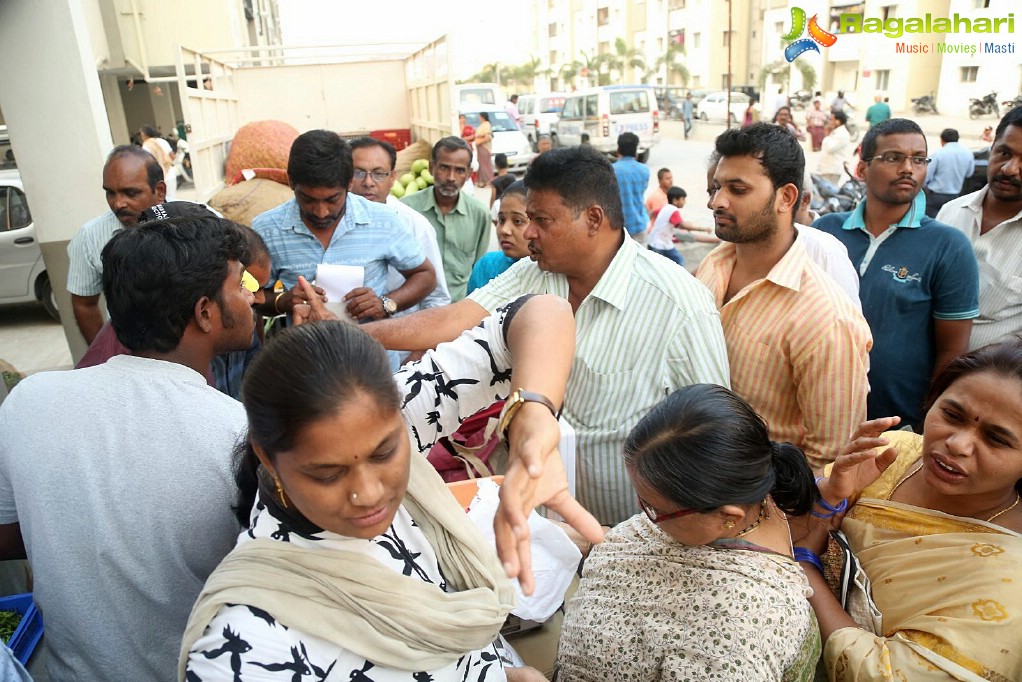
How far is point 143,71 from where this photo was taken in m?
10.9

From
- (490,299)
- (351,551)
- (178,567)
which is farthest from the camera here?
(490,299)

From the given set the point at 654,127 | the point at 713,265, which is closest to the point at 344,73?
the point at 713,265

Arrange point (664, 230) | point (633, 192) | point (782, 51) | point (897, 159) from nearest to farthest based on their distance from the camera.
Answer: point (897, 159) < point (633, 192) < point (664, 230) < point (782, 51)

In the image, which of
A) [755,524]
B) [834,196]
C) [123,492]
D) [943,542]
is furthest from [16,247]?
[834,196]

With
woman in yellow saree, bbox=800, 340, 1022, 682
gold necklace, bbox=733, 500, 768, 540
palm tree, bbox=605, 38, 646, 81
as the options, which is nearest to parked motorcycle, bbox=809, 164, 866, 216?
woman in yellow saree, bbox=800, 340, 1022, 682

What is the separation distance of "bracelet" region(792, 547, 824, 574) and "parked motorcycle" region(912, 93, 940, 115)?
103 ft

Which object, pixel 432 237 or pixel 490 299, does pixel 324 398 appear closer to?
pixel 490 299

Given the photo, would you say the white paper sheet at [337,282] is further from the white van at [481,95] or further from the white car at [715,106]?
the white car at [715,106]

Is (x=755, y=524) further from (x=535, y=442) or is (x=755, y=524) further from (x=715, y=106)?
(x=715, y=106)

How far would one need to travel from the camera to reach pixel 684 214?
A: 1177 centimetres

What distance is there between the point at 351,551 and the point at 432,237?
3.05 metres

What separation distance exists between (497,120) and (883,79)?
21.2 m

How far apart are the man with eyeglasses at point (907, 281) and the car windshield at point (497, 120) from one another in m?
15.1

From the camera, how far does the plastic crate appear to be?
6.49 ft
